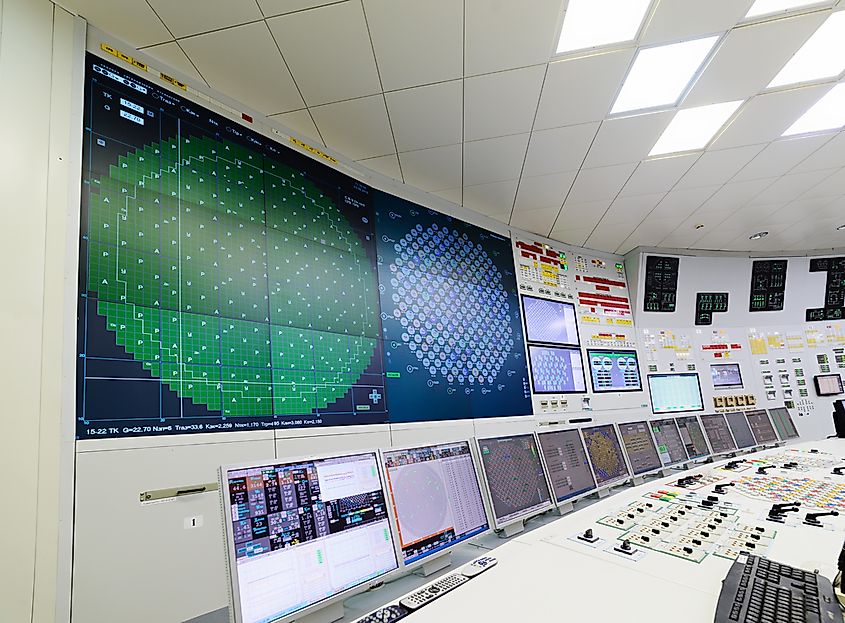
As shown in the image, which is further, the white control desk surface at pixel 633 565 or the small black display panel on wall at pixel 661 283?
the small black display panel on wall at pixel 661 283

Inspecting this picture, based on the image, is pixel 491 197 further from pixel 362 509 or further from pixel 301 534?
pixel 301 534

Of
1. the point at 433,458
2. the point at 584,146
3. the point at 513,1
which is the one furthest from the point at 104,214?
the point at 584,146

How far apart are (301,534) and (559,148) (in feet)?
9.79

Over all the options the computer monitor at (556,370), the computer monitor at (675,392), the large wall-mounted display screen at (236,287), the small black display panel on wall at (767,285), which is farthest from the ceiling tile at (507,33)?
the small black display panel on wall at (767,285)

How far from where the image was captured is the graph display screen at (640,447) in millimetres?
2825

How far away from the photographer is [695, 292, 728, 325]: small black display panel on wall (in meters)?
5.64

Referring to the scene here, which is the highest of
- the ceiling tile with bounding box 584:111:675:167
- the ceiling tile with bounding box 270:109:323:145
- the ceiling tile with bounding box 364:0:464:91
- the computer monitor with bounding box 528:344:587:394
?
the ceiling tile with bounding box 364:0:464:91

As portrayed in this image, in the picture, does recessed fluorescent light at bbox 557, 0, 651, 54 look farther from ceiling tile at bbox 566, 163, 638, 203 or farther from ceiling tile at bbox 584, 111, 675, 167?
ceiling tile at bbox 566, 163, 638, 203

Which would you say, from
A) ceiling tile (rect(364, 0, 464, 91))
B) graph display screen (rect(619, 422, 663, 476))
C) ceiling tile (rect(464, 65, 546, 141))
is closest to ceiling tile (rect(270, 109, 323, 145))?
ceiling tile (rect(364, 0, 464, 91))

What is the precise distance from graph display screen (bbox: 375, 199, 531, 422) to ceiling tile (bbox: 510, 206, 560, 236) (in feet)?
0.83

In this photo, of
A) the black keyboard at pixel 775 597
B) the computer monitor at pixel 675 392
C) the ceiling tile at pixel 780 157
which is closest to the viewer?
the black keyboard at pixel 775 597

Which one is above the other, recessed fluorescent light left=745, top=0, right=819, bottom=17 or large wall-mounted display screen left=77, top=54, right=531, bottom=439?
recessed fluorescent light left=745, top=0, right=819, bottom=17

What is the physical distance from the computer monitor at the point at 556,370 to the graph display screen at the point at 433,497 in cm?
273

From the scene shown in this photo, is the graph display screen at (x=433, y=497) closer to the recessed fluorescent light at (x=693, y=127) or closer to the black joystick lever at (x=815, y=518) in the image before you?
the black joystick lever at (x=815, y=518)
